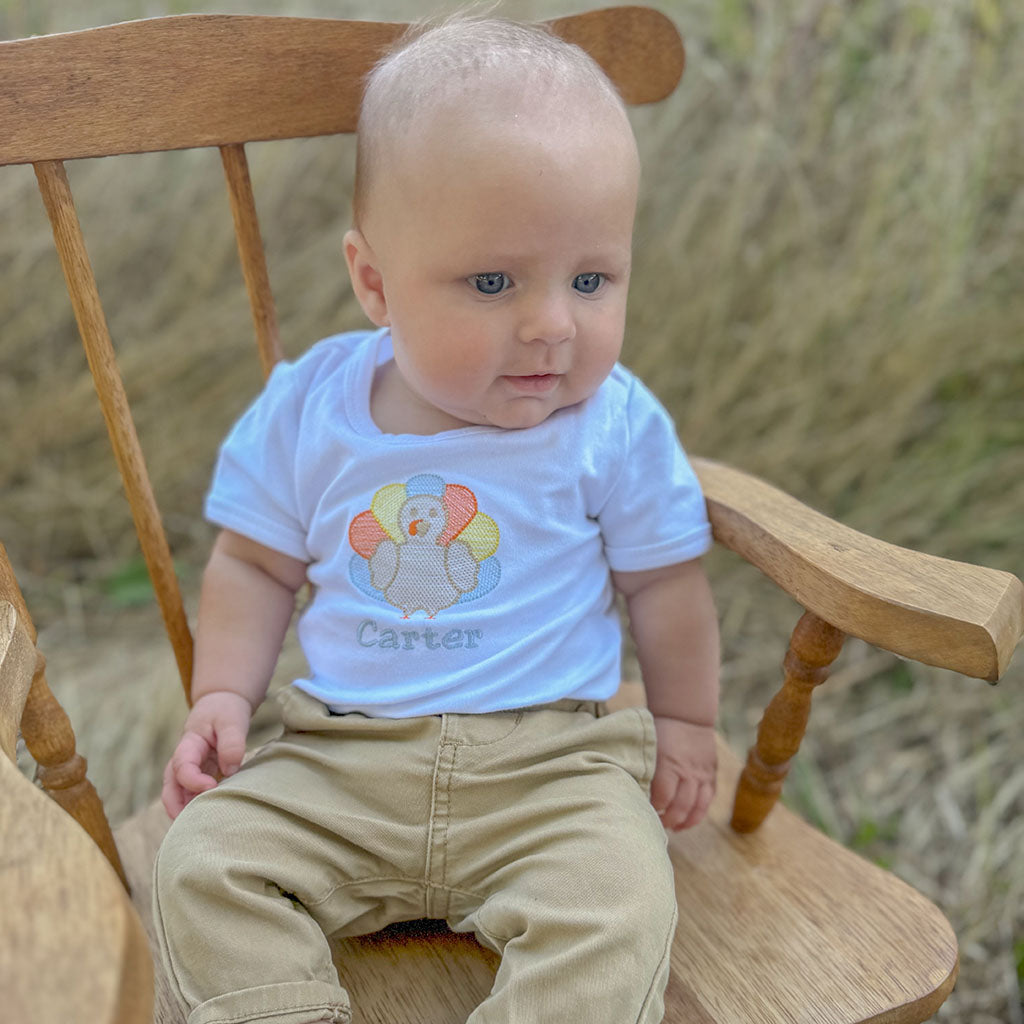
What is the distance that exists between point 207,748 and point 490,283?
46 cm

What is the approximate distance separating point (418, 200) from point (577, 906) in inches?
20.8

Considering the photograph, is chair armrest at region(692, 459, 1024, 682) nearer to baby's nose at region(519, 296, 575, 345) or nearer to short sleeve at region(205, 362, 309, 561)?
baby's nose at region(519, 296, 575, 345)

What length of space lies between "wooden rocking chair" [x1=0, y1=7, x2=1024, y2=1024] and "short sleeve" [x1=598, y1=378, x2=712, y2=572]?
0.08ft

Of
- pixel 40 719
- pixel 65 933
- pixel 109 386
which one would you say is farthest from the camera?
pixel 109 386

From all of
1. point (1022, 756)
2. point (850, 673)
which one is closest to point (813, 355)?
point (850, 673)

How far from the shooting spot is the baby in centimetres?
81

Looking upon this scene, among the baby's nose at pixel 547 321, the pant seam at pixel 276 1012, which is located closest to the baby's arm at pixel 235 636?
the pant seam at pixel 276 1012

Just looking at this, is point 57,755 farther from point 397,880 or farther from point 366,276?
point 366,276

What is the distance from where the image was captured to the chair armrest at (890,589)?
2.54ft

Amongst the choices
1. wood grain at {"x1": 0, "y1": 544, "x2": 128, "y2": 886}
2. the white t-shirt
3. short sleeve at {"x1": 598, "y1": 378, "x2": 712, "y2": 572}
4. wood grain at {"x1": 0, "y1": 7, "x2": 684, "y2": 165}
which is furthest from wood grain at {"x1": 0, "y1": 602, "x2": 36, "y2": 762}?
short sleeve at {"x1": 598, "y1": 378, "x2": 712, "y2": 572}

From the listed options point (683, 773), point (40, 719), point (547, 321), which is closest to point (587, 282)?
point (547, 321)

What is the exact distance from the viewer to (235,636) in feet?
3.34

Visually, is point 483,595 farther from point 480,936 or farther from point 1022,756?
point 1022,756

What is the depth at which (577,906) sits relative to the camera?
31.4 inches
